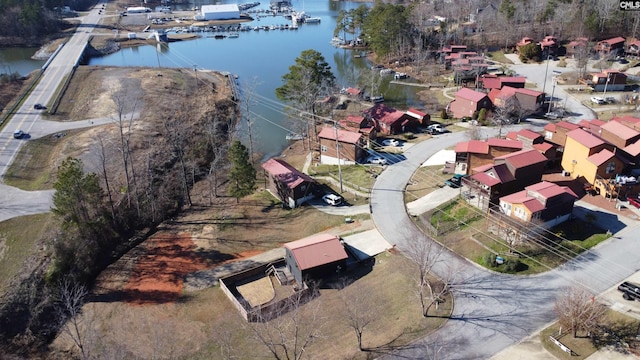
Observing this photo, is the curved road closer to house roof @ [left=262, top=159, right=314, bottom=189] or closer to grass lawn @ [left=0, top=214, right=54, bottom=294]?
house roof @ [left=262, top=159, right=314, bottom=189]

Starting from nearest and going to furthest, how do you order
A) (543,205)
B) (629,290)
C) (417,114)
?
(629,290)
(543,205)
(417,114)

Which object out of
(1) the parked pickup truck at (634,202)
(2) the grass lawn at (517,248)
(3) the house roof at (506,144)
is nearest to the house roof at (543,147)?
(3) the house roof at (506,144)

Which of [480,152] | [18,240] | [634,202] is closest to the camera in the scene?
[18,240]

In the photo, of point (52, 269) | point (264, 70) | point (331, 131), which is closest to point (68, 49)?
point (264, 70)

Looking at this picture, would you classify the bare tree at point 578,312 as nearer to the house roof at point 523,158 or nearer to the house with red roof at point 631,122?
the house roof at point 523,158

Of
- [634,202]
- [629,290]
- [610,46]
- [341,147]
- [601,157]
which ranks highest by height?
[610,46]

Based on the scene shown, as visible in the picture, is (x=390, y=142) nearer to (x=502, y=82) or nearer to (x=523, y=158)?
(x=523, y=158)

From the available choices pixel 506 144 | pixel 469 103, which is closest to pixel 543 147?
pixel 506 144
